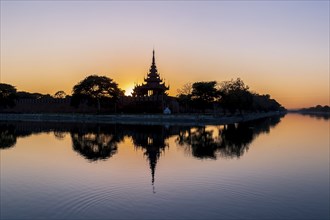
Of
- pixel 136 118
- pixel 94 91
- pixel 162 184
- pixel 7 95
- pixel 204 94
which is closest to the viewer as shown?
pixel 162 184

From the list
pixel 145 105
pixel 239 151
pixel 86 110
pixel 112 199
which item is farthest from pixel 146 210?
pixel 86 110

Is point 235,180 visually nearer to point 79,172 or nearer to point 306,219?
point 306,219

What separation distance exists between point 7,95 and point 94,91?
3140 centimetres

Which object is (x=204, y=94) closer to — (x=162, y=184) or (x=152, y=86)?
(x=152, y=86)

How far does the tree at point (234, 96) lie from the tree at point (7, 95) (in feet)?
189

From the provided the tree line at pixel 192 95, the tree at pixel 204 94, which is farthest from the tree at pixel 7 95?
the tree at pixel 204 94

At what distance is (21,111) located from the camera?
334ft

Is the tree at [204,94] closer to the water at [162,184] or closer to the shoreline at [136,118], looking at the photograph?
the shoreline at [136,118]

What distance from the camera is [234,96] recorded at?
8131cm

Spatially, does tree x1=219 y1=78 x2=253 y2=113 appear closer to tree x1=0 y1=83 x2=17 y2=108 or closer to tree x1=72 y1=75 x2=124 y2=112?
tree x1=72 y1=75 x2=124 y2=112

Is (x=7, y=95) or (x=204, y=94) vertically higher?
(x=7, y=95)

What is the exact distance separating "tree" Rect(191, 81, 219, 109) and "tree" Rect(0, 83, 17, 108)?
5349cm

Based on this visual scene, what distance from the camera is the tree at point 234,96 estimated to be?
80500mm

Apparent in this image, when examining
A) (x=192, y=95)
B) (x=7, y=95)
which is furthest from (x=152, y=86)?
(x=7, y=95)
